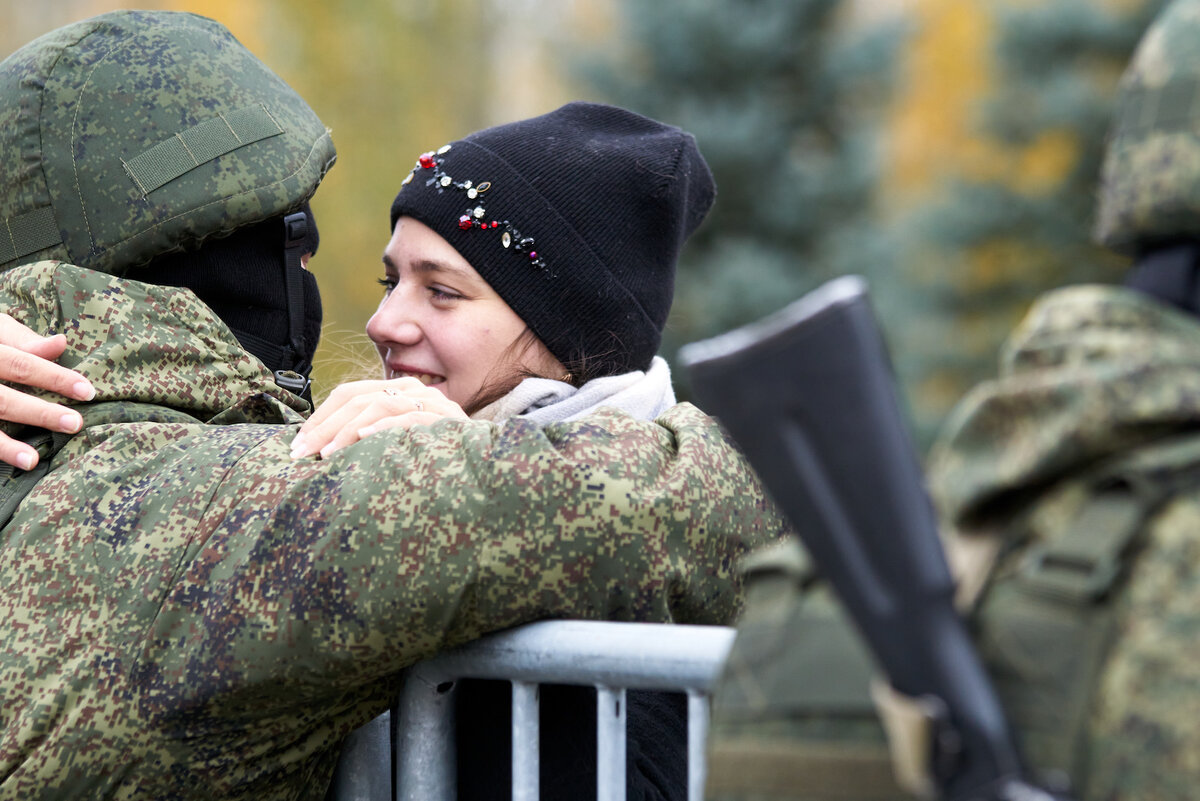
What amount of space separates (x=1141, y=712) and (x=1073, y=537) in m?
0.15

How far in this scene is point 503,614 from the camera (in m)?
1.99

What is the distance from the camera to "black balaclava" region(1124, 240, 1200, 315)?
4.19 feet

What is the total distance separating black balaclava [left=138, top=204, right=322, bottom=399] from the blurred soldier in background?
1.60m

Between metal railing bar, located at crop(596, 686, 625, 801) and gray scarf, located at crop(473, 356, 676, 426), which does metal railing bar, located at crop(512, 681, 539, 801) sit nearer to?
metal railing bar, located at crop(596, 686, 625, 801)

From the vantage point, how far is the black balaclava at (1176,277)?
1277 mm

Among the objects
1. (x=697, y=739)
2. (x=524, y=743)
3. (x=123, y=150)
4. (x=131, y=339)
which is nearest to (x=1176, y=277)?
(x=697, y=739)

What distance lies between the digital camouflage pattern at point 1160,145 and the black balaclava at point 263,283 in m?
1.81

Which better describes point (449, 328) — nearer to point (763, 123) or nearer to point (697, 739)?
point (697, 739)

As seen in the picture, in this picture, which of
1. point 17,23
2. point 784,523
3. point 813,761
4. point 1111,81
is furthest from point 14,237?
point 17,23

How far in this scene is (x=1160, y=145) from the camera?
1293mm

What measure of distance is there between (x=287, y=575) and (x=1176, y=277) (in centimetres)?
126

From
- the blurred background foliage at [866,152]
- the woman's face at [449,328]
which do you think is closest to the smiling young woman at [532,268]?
the woman's face at [449,328]

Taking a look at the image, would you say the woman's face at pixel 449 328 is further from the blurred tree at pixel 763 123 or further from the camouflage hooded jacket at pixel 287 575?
the blurred tree at pixel 763 123

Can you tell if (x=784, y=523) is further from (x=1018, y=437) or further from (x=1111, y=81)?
(x=1111, y=81)
